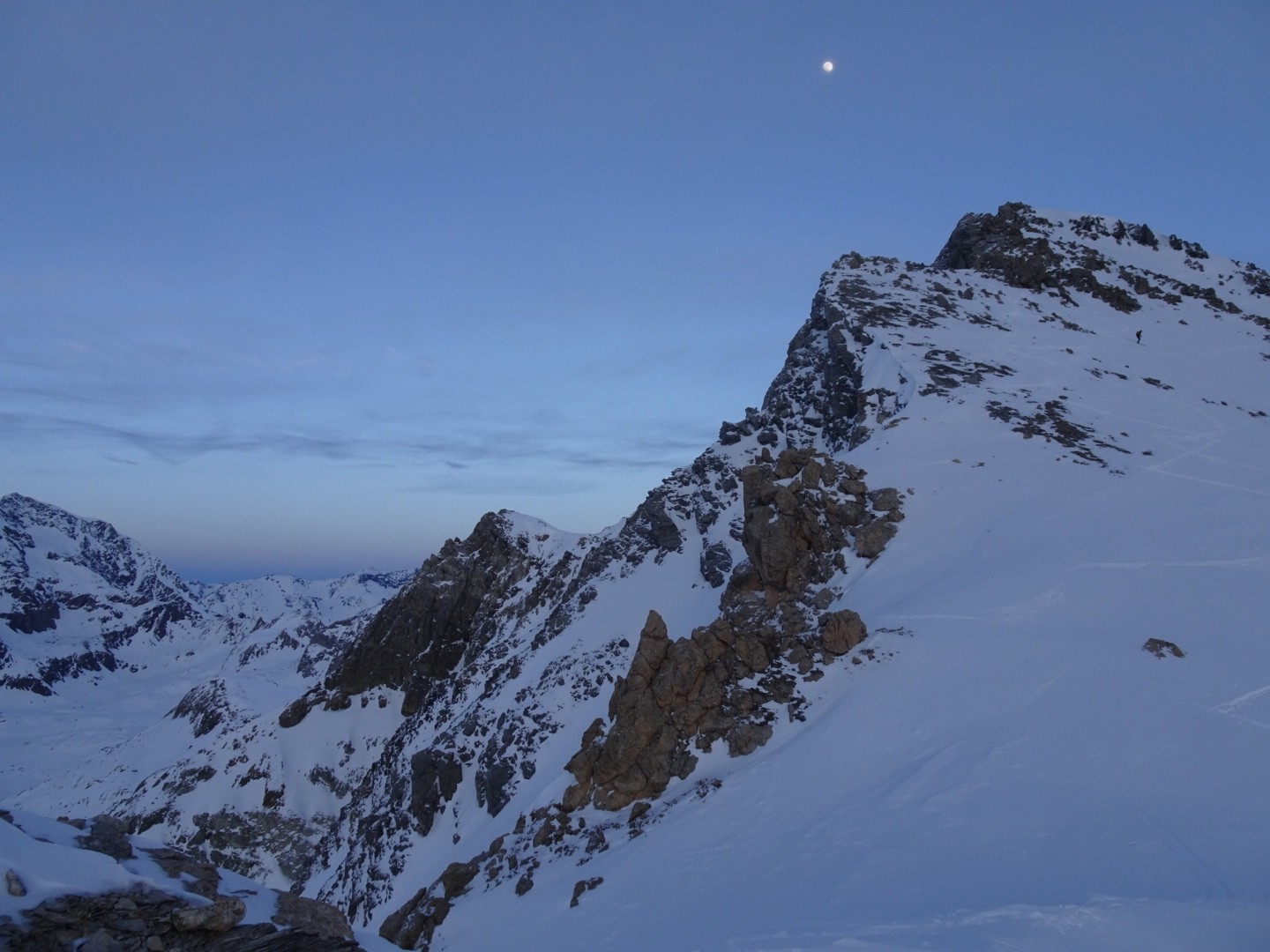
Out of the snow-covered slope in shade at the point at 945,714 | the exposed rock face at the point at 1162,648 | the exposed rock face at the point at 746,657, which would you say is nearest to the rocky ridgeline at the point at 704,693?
the exposed rock face at the point at 746,657

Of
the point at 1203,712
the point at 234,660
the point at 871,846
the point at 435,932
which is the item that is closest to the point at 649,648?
the point at 435,932

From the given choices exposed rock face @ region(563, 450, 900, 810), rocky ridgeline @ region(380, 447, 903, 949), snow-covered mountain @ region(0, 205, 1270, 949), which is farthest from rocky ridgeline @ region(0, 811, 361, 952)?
exposed rock face @ region(563, 450, 900, 810)

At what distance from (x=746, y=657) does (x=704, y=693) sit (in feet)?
5.99

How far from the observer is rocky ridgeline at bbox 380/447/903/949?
20.0 metres

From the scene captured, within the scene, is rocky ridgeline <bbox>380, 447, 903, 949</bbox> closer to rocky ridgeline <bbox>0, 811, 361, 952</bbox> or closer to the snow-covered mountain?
the snow-covered mountain

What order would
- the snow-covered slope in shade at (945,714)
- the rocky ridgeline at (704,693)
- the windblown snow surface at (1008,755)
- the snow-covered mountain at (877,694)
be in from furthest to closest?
1. the rocky ridgeline at (704,693)
2. the snow-covered mountain at (877,694)
3. the snow-covered slope in shade at (945,714)
4. the windblown snow surface at (1008,755)

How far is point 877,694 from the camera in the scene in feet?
58.3

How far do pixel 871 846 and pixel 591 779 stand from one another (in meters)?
12.5

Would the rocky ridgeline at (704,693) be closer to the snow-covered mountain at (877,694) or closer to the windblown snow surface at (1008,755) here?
the snow-covered mountain at (877,694)

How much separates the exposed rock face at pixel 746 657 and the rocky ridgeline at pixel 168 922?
546 inches

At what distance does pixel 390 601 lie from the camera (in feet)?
221

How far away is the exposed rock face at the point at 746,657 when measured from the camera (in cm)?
2039

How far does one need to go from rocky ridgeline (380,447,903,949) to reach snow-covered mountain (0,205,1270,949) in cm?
12

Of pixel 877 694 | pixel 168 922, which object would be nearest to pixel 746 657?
pixel 877 694
